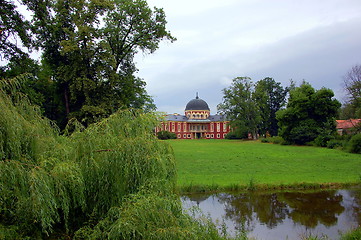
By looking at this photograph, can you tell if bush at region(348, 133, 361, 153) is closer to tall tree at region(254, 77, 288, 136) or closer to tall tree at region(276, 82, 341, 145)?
tall tree at region(276, 82, 341, 145)

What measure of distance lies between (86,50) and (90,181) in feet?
60.9

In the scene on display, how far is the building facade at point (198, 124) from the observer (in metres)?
85.8

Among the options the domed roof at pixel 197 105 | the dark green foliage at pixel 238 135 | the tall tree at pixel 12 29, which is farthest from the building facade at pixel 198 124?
the tall tree at pixel 12 29

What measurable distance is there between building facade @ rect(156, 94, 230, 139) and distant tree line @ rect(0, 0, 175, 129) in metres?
58.7

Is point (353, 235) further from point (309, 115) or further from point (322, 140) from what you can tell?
point (309, 115)

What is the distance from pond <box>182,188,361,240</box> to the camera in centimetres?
911

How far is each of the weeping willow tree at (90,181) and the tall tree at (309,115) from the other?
3661cm

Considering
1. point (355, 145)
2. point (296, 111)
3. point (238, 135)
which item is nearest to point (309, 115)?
point (296, 111)

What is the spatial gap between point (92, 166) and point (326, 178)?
1493 centimetres

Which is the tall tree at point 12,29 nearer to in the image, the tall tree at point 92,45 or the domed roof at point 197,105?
the tall tree at point 92,45

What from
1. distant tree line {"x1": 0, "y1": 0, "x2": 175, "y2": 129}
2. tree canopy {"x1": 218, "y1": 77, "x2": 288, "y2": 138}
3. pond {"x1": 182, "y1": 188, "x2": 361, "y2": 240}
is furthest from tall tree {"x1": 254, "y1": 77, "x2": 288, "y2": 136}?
pond {"x1": 182, "y1": 188, "x2": 361, "y2": 240}

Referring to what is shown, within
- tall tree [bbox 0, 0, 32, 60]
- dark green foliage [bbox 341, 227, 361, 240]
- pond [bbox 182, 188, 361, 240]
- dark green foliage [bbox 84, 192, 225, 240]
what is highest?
tall tree [bbox 0, 0, 32, 60]

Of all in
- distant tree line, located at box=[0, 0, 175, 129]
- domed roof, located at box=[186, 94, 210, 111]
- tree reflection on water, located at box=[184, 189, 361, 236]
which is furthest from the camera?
domed roof, located at box=[186, 94, 210, 111]

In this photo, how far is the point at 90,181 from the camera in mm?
5355
